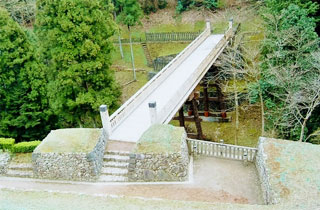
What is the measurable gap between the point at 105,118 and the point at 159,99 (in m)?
3.83

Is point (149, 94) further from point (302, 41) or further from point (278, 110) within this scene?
point (302, 41)

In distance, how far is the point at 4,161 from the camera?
1380cm

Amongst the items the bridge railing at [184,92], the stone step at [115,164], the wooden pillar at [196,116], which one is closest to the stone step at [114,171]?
the stone step at [115,164]

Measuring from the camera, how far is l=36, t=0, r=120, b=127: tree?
631 inches

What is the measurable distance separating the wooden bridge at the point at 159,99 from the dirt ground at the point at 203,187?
2.44 m

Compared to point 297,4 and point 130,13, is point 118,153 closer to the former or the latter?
point 297,4

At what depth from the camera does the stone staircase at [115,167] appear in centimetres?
1180

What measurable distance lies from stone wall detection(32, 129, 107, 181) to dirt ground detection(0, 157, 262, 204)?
32cm

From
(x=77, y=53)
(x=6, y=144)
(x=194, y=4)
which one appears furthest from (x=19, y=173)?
(x=194, y=4)

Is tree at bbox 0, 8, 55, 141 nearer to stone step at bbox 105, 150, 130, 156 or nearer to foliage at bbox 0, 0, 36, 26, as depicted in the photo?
stone step at bbox 105, 150, 130, 156

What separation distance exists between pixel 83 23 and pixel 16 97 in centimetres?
623

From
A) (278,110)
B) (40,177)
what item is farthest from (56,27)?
(278,110)

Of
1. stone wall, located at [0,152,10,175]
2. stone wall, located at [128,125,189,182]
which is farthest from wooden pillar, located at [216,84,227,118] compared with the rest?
stone wall, located at [0,152,10,175]

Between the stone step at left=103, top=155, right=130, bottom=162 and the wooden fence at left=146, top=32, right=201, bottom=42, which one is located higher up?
the wooden fence at left=146, top=32, right=201, bottom=42
